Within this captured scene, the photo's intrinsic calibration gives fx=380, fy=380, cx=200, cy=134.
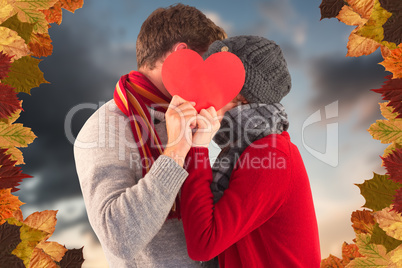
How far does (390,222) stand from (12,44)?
1549 mm

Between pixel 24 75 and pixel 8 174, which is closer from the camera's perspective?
pixel 8 174

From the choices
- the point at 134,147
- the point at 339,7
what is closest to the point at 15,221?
the point at 134,147

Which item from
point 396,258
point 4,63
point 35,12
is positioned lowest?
point 396,258

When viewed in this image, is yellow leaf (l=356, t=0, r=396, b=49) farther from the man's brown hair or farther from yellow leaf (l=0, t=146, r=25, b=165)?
yellow leaf (l=0, t=146, r=25, b=165)

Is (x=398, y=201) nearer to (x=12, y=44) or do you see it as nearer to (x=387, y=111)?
(x=387, y=111)

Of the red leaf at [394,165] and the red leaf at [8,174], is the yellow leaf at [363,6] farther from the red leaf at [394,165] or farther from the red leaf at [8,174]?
the red leaf at [8,174]

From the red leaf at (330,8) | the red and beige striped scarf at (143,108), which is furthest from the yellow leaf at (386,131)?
the red and beige striped scarf at (143,108)

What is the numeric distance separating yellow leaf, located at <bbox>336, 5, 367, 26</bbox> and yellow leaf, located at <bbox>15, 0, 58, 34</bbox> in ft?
3.85

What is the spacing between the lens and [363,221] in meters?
1.46

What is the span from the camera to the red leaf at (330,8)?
1606 millimetres

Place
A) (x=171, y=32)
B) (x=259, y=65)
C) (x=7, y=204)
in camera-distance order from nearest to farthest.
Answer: (x=7, y=204)
(x=259, y=65)
(x=171, y=32)

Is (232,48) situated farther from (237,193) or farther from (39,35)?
(39,35)

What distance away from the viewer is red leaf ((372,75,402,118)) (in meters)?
1.41

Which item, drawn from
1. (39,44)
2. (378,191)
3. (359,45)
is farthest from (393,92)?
(39,44)
